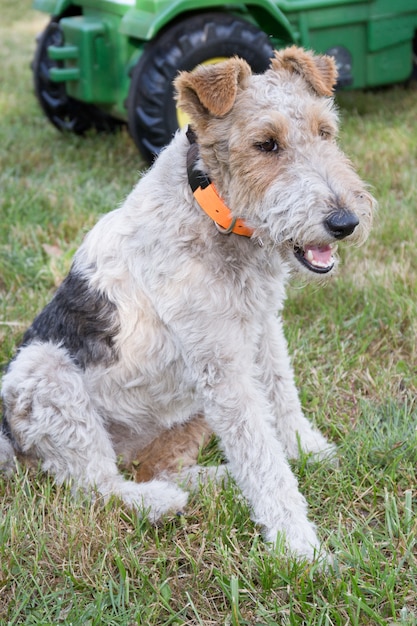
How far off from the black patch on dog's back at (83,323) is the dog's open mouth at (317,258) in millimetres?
868

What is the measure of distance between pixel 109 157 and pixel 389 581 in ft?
16.5

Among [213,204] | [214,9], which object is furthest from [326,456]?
[214,9]

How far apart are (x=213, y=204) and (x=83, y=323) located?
819mm

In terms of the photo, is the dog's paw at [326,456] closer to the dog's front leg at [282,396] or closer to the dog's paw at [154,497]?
the dog's front leg at [282,396]

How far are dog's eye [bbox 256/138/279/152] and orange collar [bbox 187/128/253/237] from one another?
0.85 ft

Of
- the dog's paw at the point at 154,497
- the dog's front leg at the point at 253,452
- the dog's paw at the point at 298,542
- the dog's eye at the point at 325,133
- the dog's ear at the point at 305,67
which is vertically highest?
the dog's ear at the point at 305,67

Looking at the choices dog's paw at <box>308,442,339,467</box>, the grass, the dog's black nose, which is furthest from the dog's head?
dog's paw at <box>308,442,339,467</box>

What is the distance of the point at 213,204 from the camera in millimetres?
2990

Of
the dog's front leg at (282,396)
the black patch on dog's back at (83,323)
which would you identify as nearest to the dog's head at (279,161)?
the dog's front leg at (282,396)

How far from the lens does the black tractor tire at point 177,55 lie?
5.90 m

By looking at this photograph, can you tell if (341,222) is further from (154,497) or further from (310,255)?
(154,497)

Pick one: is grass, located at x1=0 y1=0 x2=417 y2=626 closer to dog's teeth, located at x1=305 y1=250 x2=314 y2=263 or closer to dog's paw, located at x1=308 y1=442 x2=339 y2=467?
dog's paw, located at x1=308 y1=442 x2=339 y2=467

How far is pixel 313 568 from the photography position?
107 inches

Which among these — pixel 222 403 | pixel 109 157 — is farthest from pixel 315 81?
pixel 109 157
